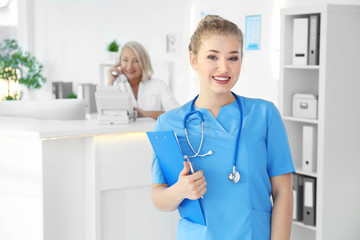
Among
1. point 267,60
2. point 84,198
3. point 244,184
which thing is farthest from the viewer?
point 267,60

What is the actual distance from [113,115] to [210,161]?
1.99 meters

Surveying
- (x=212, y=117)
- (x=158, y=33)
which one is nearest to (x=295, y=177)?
(x=212, y=117)

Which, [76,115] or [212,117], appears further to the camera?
[76,115]

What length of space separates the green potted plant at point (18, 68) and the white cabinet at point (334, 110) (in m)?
4.12

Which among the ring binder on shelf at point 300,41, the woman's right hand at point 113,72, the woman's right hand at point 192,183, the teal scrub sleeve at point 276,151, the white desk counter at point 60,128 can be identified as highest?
the ring binder on shelf at point 300,41

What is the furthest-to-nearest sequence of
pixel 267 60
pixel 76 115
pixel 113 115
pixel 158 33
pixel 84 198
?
pixel 158 33 < pixel 267 60 < pixel 76 115 < pixel 113 115 < pixel 84 198

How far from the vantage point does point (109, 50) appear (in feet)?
22.3

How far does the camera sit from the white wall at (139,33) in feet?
17.2

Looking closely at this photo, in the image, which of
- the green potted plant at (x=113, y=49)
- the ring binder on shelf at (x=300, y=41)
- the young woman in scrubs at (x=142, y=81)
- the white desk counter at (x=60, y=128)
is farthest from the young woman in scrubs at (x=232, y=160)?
the green potted plant at (x=113, y=49)

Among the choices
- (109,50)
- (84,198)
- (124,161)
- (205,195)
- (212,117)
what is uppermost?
(109,50)

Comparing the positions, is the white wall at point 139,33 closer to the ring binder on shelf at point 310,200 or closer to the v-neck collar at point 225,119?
the ring binder on shelf at point 310,200

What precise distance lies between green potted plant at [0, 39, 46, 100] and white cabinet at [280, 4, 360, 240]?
4124 mm

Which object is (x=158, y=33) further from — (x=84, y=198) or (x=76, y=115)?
(x=84, y=198)

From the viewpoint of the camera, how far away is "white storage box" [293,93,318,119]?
138 inches
